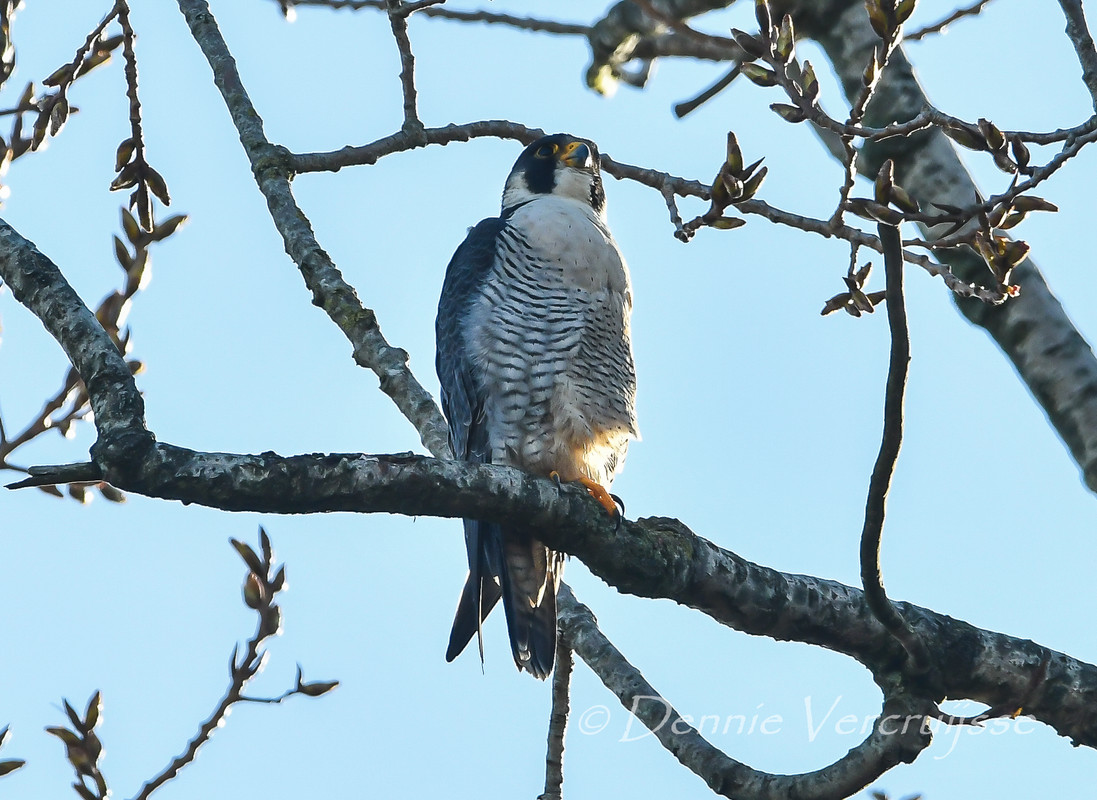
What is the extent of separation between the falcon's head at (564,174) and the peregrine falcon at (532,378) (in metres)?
0.61

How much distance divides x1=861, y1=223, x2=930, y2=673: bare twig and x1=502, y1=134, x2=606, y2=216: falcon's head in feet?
9.84

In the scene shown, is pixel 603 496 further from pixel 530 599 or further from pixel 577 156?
pixel 577 156

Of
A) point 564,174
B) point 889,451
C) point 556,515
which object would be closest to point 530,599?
point 556,515

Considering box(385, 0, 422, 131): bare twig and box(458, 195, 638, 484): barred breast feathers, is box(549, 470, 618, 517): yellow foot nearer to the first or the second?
box(458, 195, 638, 484): barred breast feathers

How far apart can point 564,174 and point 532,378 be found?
4.75 ft

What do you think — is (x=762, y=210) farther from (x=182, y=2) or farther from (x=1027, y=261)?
(x=182, y=2)

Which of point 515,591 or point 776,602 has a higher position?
point 515,591

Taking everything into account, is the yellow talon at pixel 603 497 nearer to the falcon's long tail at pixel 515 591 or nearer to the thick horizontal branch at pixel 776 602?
the falcon's long tail at pixel 515 591

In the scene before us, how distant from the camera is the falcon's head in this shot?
540 cm

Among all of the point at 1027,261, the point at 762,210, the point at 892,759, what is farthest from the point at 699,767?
the point at 1027,261

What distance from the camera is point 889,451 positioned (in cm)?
247

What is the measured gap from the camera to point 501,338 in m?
4.41

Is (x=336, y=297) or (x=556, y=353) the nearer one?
(x=336, y=297)

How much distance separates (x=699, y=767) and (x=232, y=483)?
4.96 feet
